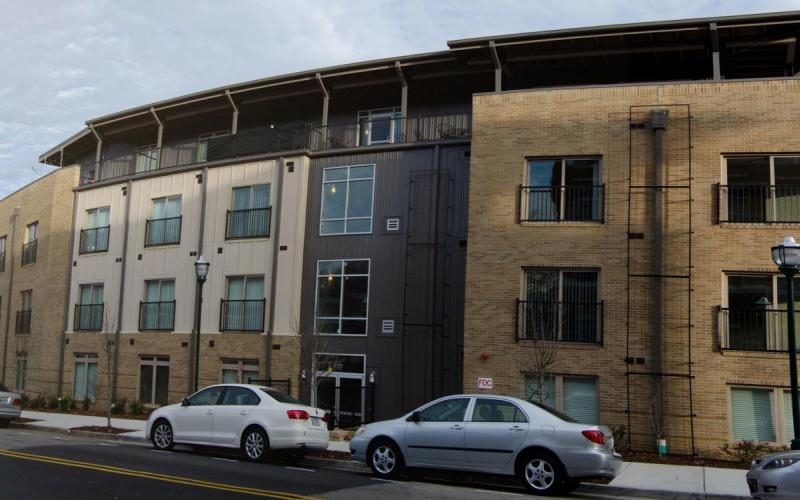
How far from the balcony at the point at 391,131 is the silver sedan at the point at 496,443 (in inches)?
437

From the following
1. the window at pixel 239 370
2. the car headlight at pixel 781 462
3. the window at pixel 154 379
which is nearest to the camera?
the car headlight at pixel 781 462

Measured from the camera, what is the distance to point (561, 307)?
18766 millimetres

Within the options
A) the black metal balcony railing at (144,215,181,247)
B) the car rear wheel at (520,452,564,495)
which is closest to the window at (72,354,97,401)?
the black metal balcony railing at (144,215,181,247)

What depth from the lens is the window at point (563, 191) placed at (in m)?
19.0

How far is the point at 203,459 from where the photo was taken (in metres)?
14.7

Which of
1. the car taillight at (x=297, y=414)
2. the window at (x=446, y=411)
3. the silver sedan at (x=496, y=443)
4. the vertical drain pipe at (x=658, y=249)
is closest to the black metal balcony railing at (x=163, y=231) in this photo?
the car taillight at (x=297, y=414)

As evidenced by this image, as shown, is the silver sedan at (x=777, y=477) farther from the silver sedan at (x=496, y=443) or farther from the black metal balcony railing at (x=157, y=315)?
the black metal balcony railing at (x=157, y=315)

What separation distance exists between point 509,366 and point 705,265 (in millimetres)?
5002

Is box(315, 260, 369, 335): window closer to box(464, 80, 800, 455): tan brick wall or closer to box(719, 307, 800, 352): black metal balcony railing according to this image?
box(464, 80, 800, 455): tan brick wall

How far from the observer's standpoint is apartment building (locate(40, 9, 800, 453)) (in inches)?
698

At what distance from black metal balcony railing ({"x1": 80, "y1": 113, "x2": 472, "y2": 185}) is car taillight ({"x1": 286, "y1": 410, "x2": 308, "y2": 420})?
Result: 10.3 metres

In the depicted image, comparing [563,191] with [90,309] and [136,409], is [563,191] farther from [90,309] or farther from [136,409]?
[90,309]

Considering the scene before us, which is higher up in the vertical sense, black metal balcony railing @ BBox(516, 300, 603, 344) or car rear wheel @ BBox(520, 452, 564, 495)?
black metal balcony railing @ BBox(516, 300, 603, 344)

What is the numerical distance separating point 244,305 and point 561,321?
10.4 m
